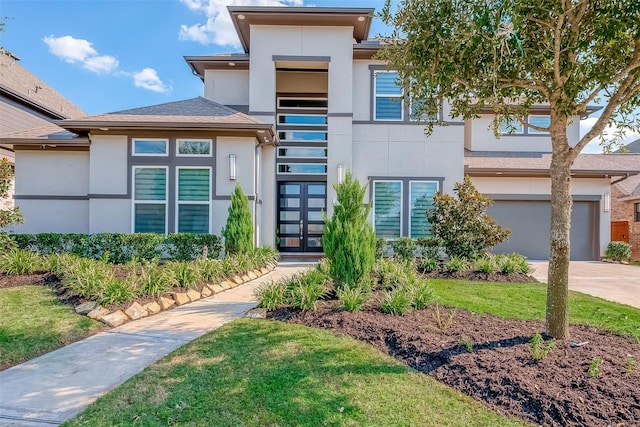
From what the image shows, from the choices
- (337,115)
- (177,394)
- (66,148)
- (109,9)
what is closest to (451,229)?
(337,115)

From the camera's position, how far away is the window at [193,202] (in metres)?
10.2

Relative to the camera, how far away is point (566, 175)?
395cm

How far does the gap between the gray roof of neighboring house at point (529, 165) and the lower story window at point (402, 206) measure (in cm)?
263

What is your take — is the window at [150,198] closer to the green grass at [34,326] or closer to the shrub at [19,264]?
the shrub at [19,264]

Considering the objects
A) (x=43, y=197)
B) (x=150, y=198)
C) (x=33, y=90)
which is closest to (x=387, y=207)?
(x=150, y=198)

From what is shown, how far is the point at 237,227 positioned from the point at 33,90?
17558mm

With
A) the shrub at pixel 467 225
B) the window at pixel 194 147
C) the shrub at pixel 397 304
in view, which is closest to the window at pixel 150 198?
the window at pixel 194 147

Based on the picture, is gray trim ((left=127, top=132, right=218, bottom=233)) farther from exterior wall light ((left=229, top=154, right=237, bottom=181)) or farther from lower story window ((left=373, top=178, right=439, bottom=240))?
lower story window ((left=373, top=178, right=439, bottom=240))

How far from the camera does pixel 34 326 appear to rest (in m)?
4.66

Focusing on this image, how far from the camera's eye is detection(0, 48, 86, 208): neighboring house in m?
15.9

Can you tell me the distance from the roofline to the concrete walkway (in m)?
17.5

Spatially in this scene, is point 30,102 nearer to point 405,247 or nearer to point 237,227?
point 237,227

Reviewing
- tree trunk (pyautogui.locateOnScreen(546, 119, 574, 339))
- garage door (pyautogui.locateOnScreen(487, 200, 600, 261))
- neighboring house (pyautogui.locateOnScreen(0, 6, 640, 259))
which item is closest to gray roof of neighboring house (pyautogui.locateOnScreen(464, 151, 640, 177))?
neighboring house (pyautogui.locateOnScreen(0, 6, 640, 259))

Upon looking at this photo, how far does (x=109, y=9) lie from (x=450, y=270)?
43.7ft
